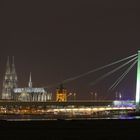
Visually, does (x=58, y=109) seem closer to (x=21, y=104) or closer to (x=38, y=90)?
(x=21, y=104)

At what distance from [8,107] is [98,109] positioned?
16.7 m

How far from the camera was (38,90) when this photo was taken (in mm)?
148500

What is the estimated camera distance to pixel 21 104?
11375 cm
